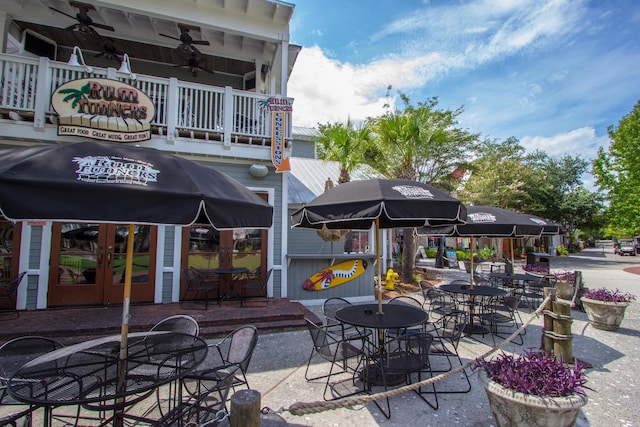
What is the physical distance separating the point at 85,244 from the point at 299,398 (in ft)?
19.3

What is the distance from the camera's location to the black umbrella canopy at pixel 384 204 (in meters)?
3.54

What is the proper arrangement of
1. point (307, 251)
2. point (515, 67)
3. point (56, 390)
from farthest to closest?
point (307, 251), point (515, 67), point (56, 390)

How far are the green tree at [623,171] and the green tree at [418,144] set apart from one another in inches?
477

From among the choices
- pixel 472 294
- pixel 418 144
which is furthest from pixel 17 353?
pixel 418 144

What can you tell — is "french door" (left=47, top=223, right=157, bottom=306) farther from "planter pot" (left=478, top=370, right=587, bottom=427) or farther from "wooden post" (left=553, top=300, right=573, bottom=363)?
"wooden post" (left=553, top=300, right=573, bottom=363)

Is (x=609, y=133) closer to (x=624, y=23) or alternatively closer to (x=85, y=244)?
(x=624, y=23)

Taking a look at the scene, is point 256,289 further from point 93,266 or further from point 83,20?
point 83,20

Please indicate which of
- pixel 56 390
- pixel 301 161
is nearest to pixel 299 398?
pixel 56 390

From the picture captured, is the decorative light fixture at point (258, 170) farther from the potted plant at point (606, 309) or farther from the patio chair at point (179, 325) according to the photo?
the potted plant at point (606, 309)

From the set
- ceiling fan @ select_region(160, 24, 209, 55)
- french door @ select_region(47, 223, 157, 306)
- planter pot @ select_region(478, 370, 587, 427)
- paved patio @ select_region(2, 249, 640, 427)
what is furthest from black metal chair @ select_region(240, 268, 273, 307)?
ceiling fan @ select_region(160, 24, 209, 55)

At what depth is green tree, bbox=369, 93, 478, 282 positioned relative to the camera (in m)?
10.5

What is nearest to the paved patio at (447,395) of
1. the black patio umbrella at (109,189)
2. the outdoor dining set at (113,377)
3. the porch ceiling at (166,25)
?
the outdoor dining set at (113,377)

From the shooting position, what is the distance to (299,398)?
12.1 ft

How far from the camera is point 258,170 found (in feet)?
Result: 25.0
